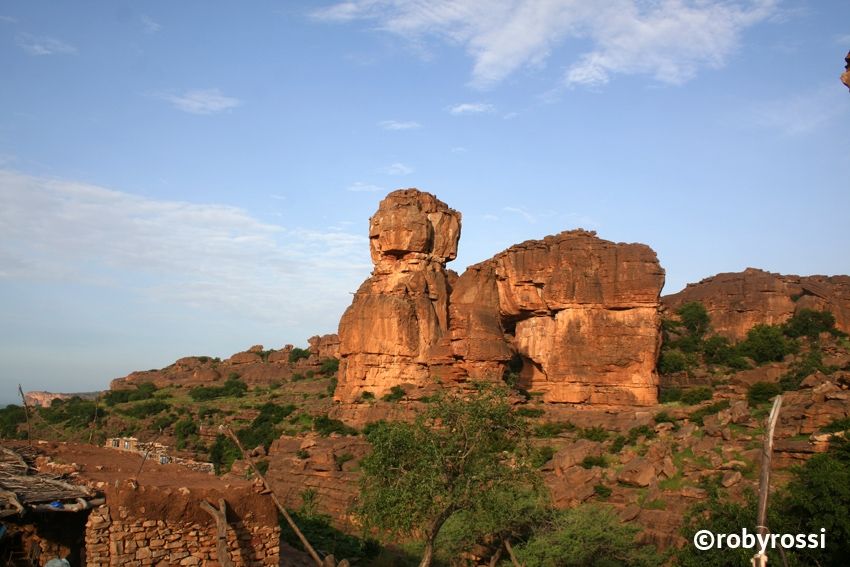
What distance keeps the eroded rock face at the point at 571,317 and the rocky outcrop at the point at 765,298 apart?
735 inches

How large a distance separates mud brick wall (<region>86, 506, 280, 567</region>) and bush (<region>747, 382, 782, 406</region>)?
102ft

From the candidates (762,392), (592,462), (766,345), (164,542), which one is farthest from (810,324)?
(164,542)

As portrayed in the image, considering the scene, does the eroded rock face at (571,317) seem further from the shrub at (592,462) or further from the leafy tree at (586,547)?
the leafy tree at (586,547)

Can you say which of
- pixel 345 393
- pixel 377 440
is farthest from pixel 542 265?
pixel 377 440

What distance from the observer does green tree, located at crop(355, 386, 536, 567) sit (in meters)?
15.8

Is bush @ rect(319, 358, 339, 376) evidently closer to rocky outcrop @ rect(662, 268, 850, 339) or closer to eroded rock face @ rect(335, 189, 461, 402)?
eroded rock face @ rect(335, 189, 461, 402)

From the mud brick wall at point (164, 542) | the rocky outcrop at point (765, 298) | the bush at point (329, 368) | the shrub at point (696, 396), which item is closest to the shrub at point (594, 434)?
the shrub at point (696, 396)

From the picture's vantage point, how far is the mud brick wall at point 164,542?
408 inches

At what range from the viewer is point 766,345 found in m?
53.2

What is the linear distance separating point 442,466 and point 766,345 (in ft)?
145

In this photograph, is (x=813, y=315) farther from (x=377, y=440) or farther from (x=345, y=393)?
(x=377, y=440)

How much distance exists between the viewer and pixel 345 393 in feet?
156

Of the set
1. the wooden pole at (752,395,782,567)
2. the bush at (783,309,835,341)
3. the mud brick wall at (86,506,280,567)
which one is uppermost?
the bush at (783,309,835,341)

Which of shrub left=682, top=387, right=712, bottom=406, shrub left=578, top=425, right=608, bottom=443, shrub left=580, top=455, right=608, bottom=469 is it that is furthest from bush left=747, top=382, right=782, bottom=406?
shrub left=580, top=455, right=608, bottom=469
